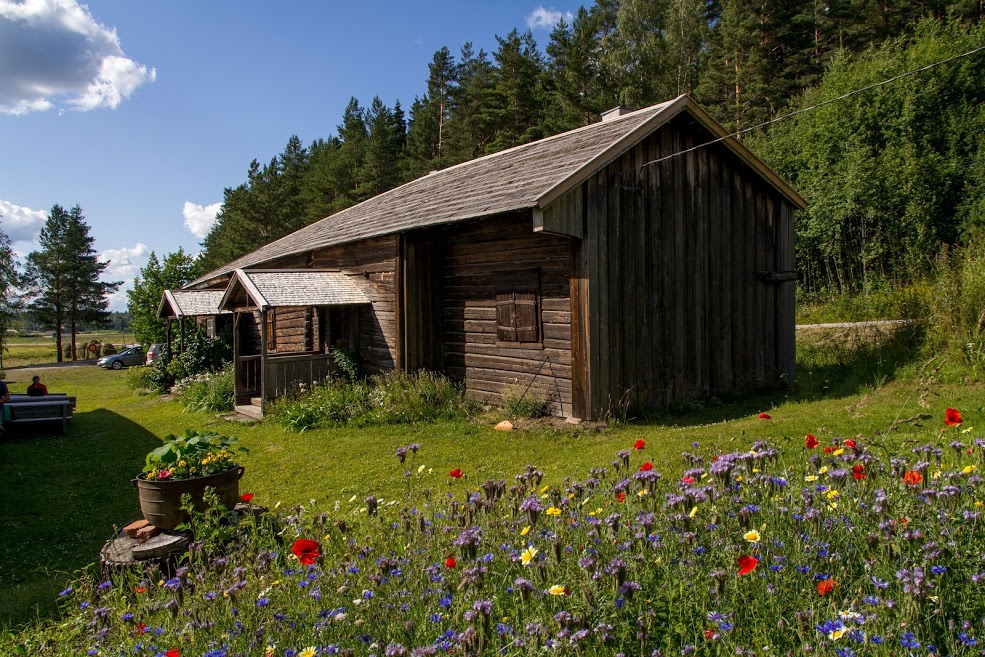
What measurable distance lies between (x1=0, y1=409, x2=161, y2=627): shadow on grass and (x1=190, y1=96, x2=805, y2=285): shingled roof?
6219 mm

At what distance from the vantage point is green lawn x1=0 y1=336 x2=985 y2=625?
254 inches

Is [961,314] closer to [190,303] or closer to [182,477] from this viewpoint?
[182,477]

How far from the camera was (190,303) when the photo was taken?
19078 millimetres

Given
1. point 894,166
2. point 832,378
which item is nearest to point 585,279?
point 832,378

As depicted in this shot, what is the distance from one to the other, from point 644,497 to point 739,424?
6.04 m

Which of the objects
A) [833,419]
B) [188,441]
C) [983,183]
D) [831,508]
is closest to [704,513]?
[831,508]

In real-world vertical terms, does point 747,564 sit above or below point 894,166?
below

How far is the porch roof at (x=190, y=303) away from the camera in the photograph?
1850 centimetres

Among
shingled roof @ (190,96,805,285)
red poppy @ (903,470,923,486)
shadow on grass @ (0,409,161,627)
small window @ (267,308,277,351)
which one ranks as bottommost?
shadow on grass @ (0,409,161,627)

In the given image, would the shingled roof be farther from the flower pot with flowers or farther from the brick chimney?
the flower pot with flowers

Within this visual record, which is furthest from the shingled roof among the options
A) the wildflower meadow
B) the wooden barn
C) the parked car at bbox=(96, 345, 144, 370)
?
the parked car at bbox=(96, 345, 144, 370)

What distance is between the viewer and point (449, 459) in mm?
8234

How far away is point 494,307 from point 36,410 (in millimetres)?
9224

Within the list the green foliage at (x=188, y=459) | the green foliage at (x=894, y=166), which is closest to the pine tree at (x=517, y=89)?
the green foliage at (x=894, y=166)
